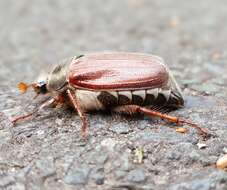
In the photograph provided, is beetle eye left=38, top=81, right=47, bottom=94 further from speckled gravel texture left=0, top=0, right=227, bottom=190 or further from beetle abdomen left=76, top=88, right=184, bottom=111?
beetle abdomen left=76, top=88, right=184, bottom=111

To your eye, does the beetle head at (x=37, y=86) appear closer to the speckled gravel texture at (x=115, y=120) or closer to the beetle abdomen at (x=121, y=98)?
the speckled gravel texture at (x=115, y=120)

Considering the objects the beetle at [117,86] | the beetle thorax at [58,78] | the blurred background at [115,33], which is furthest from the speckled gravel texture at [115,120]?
the beetle thorax at [58,78]

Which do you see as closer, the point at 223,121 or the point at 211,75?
the point at 223,121

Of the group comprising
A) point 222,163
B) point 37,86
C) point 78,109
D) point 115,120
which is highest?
point 37,86

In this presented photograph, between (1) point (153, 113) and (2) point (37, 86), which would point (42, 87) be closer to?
(2) point (37, 86)

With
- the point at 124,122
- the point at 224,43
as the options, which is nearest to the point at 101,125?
the point at 124,122

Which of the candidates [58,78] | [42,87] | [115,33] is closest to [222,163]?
[58,78]

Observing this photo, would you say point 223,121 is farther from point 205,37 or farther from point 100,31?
point 100,31
